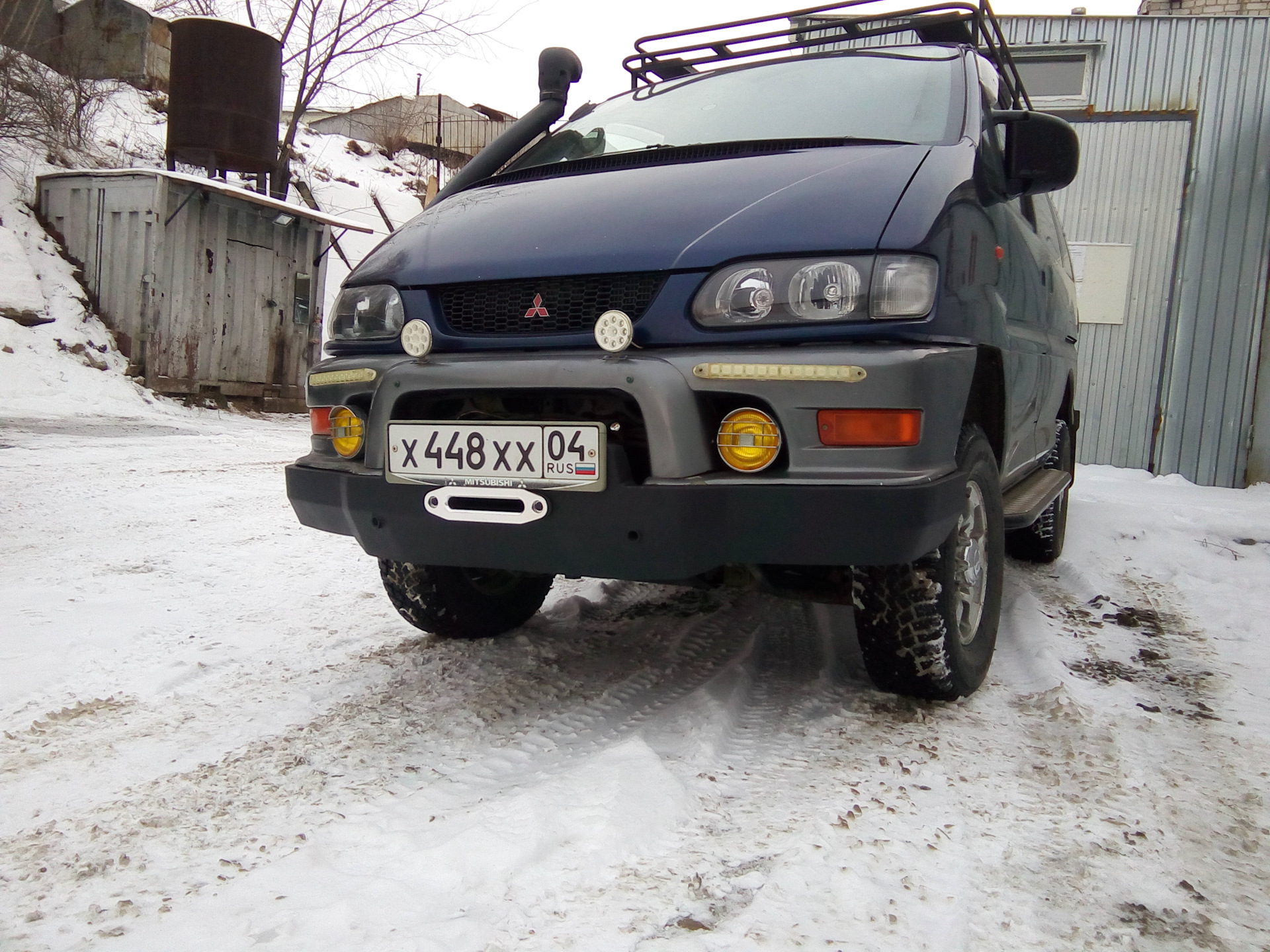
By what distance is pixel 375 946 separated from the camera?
4.21 feet

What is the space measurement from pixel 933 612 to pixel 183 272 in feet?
34.4

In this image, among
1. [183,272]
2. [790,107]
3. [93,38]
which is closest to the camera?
[790,107]

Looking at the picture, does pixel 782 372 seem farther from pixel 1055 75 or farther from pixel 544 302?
pixel 1055 75

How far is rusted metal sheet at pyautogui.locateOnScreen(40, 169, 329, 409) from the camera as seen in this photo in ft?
32.9

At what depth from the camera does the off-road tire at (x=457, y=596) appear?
8.57 feet

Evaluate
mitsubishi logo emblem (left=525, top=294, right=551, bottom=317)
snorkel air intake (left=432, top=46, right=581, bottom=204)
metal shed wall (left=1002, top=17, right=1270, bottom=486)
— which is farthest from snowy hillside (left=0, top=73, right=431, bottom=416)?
metal shed wall (left=1002, top=17, right=1270, bottom=486)

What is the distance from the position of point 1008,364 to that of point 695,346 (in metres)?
1.06

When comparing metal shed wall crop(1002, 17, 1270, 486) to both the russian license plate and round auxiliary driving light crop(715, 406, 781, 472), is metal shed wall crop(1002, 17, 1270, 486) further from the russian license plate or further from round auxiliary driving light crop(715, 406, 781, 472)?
the russian license plate

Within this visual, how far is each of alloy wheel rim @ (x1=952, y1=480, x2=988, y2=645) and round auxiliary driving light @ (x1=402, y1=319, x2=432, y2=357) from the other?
50.8 inches

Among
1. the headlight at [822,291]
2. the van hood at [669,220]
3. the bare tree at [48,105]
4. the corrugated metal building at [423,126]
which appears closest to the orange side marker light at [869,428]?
the headlight at [822,291]

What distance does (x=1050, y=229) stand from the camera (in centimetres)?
395

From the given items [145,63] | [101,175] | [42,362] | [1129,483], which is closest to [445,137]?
[145,63]

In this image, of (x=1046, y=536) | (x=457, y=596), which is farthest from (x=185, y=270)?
(x=1046, y=536)

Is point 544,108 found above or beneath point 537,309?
above
